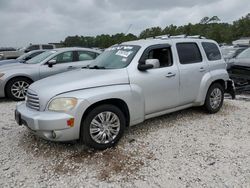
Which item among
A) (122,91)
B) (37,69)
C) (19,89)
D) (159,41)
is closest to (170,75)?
(159,41)

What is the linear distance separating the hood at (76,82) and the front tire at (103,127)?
0.38m

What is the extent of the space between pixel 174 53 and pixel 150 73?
804 millimetres

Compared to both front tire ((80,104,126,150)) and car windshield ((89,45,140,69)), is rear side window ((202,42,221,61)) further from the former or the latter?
front tire ((80,104,126,150))

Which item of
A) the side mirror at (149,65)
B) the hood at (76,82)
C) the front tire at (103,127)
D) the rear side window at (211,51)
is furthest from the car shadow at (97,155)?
the rear side window at (211,51)

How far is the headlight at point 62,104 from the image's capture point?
340 cm

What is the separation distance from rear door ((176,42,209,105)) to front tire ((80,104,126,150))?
1.56 m

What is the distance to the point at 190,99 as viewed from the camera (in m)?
4.96

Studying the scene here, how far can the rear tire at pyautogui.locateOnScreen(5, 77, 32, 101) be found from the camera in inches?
281

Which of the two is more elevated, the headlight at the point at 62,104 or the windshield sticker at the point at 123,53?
the windshield sticker at the point at 123,53

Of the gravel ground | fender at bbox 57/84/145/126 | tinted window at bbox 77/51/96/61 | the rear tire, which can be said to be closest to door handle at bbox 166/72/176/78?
fender at bbox 57/84/145/126

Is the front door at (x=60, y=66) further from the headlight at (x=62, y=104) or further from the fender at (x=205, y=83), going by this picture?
the headlight at (x=62, y=104)

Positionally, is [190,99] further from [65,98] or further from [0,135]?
[0,135]

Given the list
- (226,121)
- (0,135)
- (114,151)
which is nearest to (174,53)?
(226,121)

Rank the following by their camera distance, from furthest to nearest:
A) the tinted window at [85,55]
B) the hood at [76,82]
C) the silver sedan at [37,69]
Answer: the tinted window at [85,55] → the silver sedan at [37,69] → the hood at [76,82]
